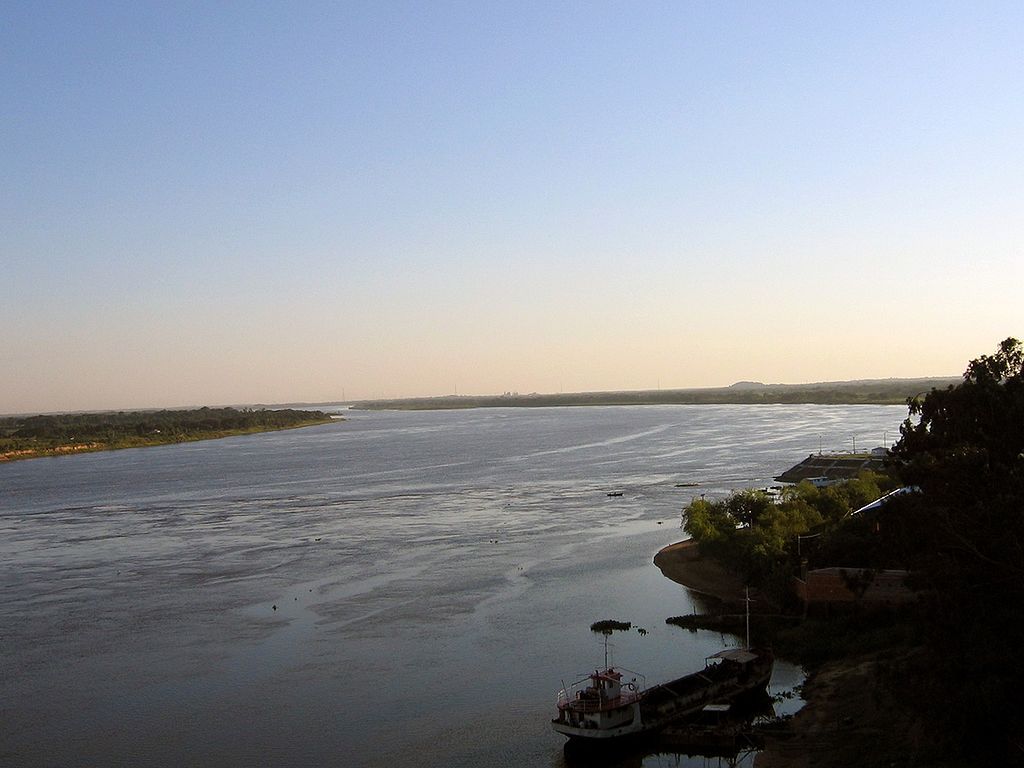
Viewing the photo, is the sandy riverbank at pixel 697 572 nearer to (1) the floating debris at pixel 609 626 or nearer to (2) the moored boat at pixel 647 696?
(1) the floating debris at pixel 609 626

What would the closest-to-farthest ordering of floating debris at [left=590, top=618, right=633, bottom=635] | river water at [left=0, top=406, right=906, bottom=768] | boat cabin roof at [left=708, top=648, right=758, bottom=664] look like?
1. river water at [left=0, top=406, right=906, bottom=768]
2. boat cabin roof at [left=708, top=648, right=758, bottom=664]
3. floating debris at [left=590, top=618, right=633, bottom=635]

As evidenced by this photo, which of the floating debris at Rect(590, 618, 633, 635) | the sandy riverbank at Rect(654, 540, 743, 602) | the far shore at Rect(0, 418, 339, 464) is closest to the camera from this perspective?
the floating debris at Rect(590, 618, 633, 635)

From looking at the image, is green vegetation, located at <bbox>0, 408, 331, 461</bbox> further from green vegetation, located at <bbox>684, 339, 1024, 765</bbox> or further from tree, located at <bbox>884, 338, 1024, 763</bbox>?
tree, located at <bbox>884, 338, 1024, 763</bbox>

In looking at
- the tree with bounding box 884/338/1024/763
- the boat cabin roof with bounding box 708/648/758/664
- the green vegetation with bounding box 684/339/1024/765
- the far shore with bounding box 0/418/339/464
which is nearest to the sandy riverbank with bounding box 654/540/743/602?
the boat cabin roof with bounding box 708/648/758/664

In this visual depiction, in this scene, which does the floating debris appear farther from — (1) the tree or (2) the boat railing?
(1) the tree

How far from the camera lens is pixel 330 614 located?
3472cm

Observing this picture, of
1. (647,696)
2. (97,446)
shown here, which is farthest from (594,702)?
(97,446)

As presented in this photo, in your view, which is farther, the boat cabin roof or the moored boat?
the boat cabin roof

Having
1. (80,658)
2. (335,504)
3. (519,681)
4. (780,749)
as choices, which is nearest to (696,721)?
Result: (780,749)

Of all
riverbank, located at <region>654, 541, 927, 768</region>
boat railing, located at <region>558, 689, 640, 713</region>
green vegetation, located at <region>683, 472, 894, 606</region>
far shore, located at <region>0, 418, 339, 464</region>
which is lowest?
riverbank, located at <region>654, 541, 927, 768</region>

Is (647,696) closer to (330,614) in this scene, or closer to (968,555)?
(968,555)

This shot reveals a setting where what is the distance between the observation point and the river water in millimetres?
23766

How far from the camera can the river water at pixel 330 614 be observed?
936 inches

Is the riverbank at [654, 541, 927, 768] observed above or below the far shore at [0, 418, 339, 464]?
below
